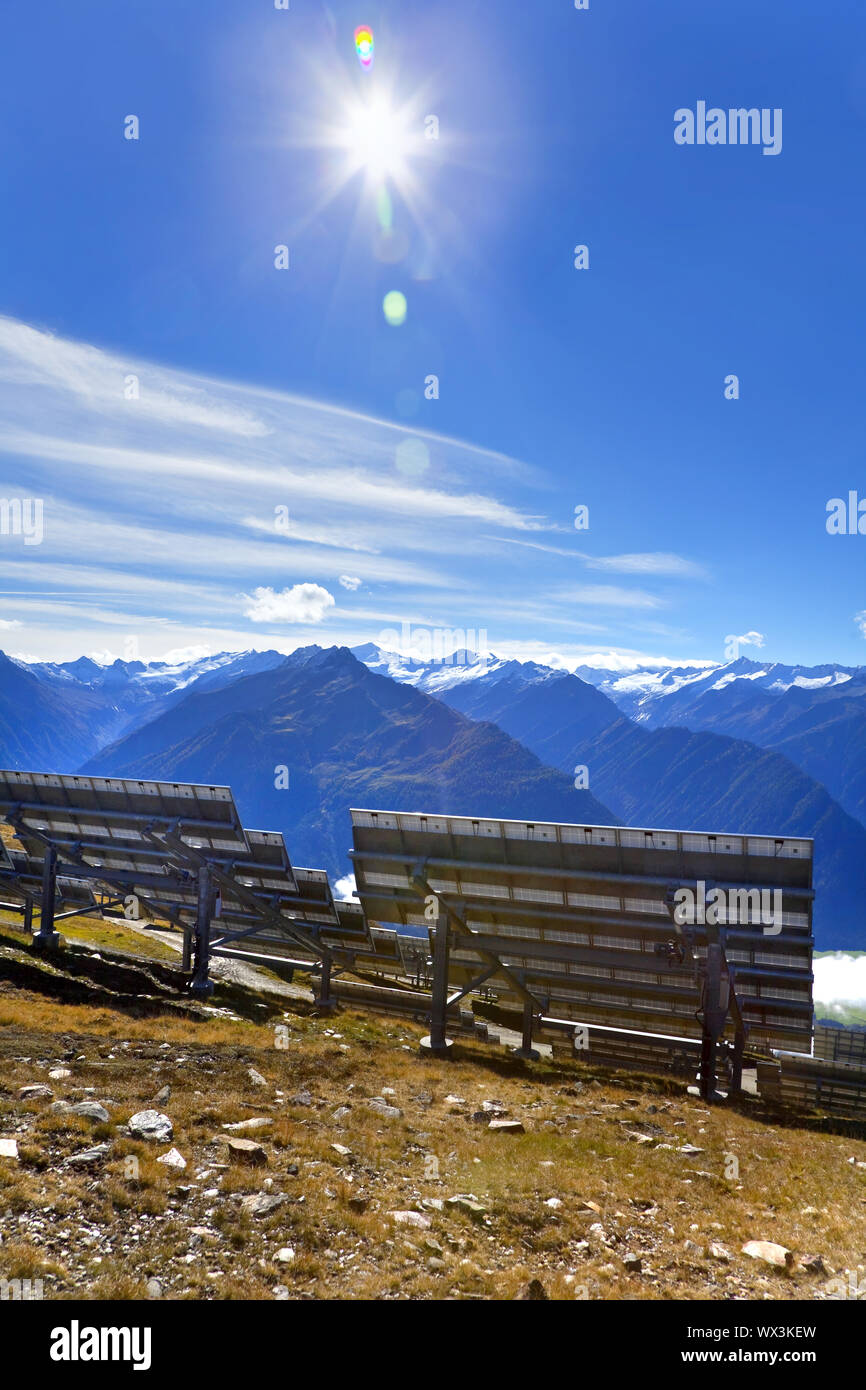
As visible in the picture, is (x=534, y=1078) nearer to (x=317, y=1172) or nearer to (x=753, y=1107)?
(x=753, y=1107)

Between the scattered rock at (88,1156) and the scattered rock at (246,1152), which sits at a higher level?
the scattered rock at (88,1156)

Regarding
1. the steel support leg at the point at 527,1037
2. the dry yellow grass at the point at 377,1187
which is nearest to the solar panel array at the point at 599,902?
the steel support leg at the point at 527,1037

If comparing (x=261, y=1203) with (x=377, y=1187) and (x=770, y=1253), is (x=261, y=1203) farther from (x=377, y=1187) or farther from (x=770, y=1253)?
(x=770, y=1253)

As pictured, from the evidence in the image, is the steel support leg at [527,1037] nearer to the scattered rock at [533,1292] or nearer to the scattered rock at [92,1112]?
the scattered rock at [92,1112]

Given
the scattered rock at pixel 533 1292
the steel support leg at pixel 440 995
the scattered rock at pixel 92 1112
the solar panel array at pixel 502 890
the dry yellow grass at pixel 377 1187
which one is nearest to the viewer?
the scattered rock at pixel 533 1292

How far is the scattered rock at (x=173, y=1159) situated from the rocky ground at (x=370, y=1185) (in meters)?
0.05

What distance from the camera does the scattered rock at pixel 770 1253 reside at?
13211 millimetres

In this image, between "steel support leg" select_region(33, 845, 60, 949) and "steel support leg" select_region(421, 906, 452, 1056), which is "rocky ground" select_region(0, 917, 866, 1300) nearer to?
"steel support leg" select_region(421, 906, 452, 1056)

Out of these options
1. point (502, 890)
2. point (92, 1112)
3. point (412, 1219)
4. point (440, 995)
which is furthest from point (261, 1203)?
point (440, 995)

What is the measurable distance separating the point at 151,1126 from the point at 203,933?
2664 cm

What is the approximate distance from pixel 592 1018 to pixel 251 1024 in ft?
63.2

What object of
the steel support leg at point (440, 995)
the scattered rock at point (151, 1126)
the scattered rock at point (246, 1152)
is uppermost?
the scattered rock at point (151, 1126)

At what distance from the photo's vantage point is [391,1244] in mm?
12320

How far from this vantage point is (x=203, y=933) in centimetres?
4109
